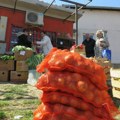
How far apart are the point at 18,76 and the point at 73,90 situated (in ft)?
31.7

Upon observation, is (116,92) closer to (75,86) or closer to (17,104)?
(17,104)

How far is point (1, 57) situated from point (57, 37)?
18.4ft

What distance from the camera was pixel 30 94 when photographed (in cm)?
817

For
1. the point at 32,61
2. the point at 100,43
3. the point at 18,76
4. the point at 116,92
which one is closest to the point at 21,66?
the point at 18,76

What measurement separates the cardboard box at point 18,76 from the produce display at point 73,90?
30.9ft

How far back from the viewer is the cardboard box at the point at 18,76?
1168cm

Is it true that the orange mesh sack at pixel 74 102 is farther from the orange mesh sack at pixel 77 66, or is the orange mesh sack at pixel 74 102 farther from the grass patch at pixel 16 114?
the grass patch at pixel 16 114

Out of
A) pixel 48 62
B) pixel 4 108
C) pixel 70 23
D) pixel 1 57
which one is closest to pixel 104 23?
pixel 70 23

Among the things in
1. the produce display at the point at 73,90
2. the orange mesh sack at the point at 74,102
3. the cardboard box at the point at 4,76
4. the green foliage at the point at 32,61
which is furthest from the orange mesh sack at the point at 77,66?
the cardboard box at the point at 4,76

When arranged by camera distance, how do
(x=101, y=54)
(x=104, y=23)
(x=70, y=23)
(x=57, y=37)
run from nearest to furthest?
(x=101, y=54) < (x=57, y=37) < (x=70, y=23) < (x=104, y=23)

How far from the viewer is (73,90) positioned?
2.25 m

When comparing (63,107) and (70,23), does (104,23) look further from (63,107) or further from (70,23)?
(63,107)

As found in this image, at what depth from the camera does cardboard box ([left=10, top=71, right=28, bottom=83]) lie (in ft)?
38.3

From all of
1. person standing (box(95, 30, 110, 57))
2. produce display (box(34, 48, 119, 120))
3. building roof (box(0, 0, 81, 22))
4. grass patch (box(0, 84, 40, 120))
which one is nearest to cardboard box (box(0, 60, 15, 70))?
grass patch (box(0, 84, 40, 120))
